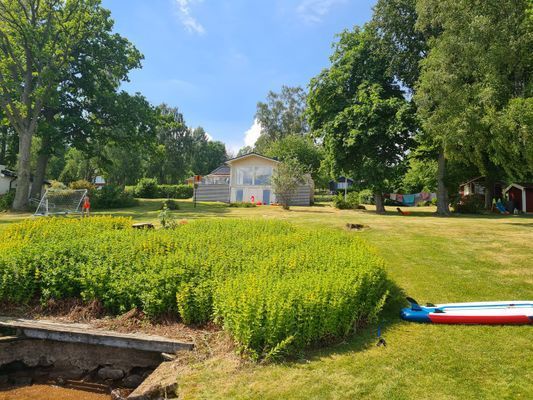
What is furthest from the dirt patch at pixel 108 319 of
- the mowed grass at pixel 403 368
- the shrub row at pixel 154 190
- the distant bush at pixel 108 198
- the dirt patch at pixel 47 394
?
the shrub row at pixel 154 190

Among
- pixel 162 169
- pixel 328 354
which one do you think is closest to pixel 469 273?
pixel 328 354

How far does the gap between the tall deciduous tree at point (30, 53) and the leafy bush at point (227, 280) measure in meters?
22.8

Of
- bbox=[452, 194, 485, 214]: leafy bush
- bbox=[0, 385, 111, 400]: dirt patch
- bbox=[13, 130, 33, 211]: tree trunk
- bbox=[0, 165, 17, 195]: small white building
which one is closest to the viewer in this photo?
bbox=[0, 385, 111, 400]: dirt patch

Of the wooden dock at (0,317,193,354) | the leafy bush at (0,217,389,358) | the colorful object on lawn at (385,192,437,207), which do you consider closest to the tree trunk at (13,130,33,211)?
the leafy bush at (0,217,389,358)

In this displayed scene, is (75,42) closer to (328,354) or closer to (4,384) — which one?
(4,384)

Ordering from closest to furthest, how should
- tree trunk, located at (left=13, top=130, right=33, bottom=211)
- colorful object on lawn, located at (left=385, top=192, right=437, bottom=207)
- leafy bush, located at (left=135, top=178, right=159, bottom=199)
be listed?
tree trunk, located at (left=13, top=130, right=33, bottom=211), leafy bush, located at (left=135, top=178, right=159, bottom=199), colorful object on lawn, located at (left=385, top=192, right=437, bottom=207)

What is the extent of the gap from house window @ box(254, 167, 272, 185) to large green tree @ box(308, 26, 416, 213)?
9.05 m

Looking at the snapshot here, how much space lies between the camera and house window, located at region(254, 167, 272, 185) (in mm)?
40812

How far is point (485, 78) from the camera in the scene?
1952 centimetres

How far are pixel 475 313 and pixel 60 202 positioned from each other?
23.9m

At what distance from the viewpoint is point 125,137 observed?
3506 cm

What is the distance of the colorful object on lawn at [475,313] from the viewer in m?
6.89

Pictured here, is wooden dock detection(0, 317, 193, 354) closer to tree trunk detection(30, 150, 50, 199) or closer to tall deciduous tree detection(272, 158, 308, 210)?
tall deciduous tree detection(272, 158, 308, 210)

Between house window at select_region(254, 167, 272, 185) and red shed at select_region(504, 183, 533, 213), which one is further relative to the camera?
house window at select_region(254, 167, 272, 185)
